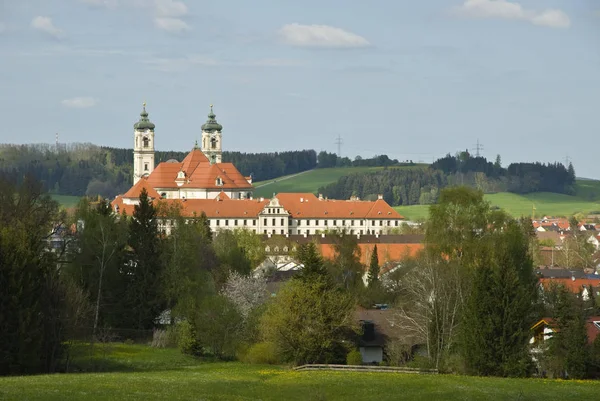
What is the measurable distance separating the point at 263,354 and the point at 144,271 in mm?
13329

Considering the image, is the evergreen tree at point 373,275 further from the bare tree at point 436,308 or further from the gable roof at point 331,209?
the gable roof at point 331,209

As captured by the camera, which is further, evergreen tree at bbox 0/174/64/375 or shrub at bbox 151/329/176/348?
shrub at bbox 151/329/176/348

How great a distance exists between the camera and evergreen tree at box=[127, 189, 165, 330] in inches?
2724

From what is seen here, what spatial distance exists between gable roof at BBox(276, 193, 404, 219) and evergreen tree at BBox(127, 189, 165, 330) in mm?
115266

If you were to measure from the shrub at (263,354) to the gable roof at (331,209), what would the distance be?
128m

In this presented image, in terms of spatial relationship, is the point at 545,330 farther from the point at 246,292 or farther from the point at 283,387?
the point at 246,292

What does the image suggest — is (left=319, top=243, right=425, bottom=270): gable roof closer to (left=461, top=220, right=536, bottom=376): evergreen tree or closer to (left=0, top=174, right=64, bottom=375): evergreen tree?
(left=461, top=220, right=536, bottom=376): evergreen tree

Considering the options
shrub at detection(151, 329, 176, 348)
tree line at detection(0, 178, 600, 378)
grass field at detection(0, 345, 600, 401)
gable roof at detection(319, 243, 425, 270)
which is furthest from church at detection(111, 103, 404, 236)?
grass field at detection(0, 345, 600, 401)

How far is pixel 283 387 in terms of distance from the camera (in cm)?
4462

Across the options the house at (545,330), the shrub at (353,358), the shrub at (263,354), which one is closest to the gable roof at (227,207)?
the shrub at (263,354)

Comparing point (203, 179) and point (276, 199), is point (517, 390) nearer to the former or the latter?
point (276, 199)

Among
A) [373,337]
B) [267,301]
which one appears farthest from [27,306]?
[373,337]

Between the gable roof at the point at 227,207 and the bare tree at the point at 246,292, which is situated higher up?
the gable roof at the point at 227,207

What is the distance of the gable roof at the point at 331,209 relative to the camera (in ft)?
618
